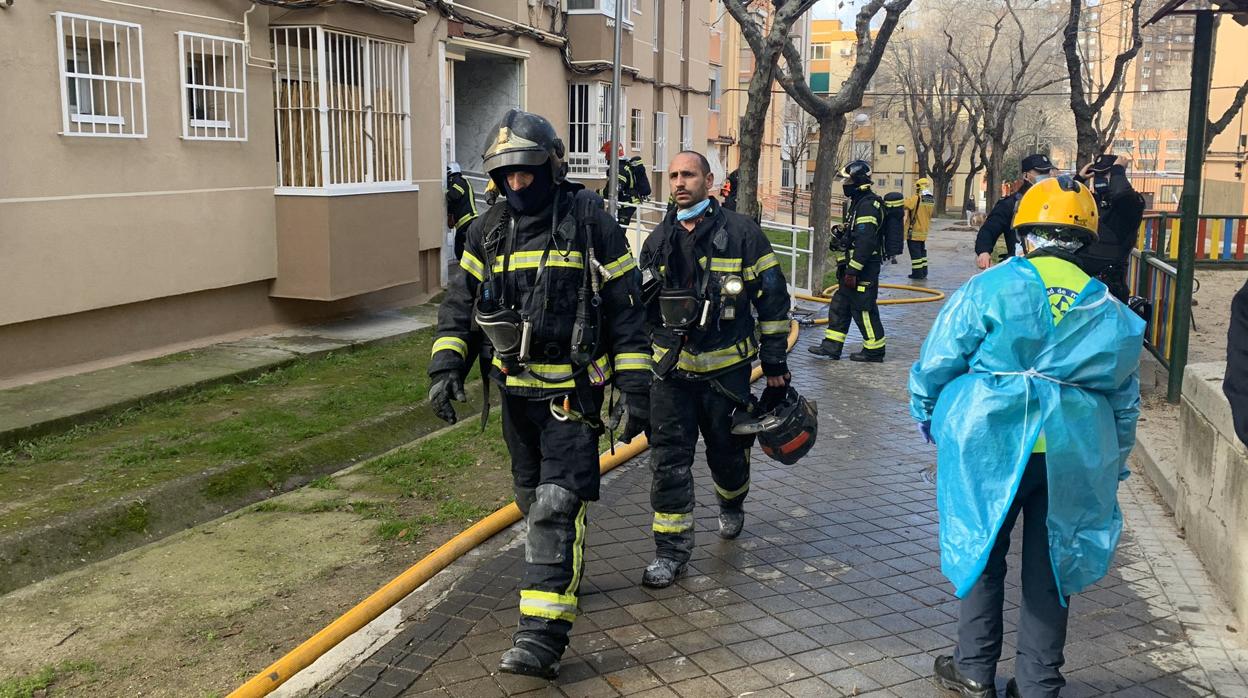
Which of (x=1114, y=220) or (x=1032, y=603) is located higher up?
(x=1114, y=220)

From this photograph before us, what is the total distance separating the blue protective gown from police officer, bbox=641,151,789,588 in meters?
1.76

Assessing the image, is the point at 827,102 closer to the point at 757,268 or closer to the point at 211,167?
the point at 211,167

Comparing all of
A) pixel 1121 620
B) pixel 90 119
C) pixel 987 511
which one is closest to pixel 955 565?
pixel 987 511

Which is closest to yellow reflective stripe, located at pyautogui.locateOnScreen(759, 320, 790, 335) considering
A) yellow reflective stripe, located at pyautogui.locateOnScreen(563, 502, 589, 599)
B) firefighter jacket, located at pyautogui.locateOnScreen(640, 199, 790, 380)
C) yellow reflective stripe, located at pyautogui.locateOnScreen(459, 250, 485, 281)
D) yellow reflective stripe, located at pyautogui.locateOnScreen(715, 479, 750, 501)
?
firefighter jacket, located at pyautogui.locateOnScreen(640, 199, 790, 380)

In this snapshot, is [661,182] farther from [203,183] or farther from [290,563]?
[290,563]

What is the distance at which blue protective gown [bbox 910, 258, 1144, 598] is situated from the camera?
3605 mm

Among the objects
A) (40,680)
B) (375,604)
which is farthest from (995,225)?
(40,680)

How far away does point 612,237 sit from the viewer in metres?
4.57

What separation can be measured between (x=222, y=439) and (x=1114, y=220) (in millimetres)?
7663

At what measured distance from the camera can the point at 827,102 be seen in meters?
16.7

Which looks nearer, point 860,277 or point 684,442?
point 684,442

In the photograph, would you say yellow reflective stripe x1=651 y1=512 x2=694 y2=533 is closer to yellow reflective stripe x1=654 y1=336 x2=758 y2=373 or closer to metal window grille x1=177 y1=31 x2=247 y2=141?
yellow reflective stripe x1=654 y1=336 x2=758 y2=373

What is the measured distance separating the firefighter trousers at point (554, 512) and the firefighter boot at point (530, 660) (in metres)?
0.02

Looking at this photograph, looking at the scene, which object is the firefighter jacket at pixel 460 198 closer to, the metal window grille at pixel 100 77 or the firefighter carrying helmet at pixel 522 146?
the metal window grille at pixel 100 77
